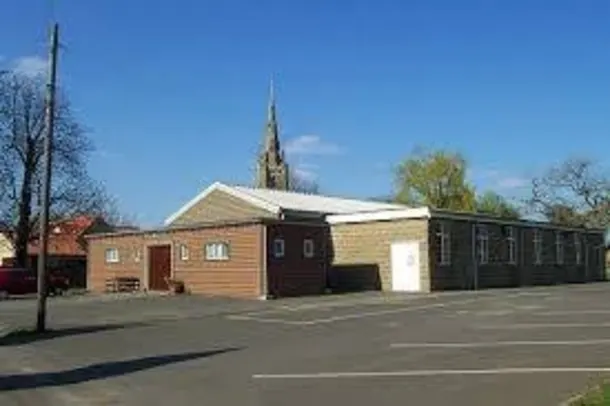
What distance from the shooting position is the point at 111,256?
53875 mm

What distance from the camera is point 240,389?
1576cm

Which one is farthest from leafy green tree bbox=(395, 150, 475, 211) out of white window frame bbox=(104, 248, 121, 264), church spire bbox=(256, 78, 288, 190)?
white window frame bbox=(104, 248, 121, 264)

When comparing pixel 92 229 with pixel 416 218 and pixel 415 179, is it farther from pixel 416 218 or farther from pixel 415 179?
pixel 416 218

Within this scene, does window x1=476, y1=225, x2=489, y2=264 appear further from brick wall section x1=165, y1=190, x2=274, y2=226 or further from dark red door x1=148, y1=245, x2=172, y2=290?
dark red door x1=148, y1=245, x2=172, y2=290

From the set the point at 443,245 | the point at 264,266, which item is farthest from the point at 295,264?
the point at 443,245

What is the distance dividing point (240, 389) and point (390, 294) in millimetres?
27615

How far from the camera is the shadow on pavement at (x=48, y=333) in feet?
89.1

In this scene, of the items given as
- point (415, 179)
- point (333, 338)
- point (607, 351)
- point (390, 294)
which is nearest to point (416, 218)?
point (390, 294)

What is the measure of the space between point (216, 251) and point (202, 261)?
3.43ft

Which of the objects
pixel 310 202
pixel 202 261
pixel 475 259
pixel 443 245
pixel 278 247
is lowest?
pixel 202 261

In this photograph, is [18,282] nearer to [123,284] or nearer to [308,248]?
[123,284]

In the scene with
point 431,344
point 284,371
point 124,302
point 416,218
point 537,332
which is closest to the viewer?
point 284,371

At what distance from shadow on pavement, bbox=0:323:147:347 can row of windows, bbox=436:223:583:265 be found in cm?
1910

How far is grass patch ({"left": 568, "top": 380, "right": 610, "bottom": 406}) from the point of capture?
12141mm
